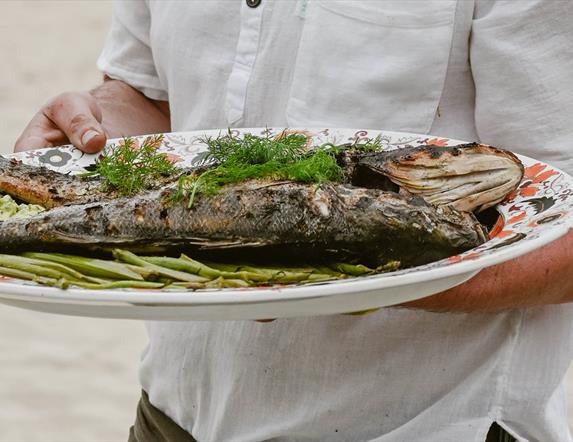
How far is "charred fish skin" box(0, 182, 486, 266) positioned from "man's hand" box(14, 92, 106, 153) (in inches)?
19.8

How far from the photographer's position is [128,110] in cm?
267

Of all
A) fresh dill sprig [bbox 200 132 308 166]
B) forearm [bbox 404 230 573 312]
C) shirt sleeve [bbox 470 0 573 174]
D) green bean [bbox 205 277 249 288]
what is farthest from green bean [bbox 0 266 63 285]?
shirt sleeve [bbox 470 0 573 174]

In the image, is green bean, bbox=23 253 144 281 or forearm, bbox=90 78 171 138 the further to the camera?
forearm, bbox=90 78 171 138

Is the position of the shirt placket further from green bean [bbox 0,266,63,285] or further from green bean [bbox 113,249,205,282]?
green bean [bbox 0,266,63,285]

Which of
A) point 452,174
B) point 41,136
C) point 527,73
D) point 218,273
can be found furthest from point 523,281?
point 41,136

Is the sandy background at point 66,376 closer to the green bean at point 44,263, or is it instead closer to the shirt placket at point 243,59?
the shirt placket at point 243,59

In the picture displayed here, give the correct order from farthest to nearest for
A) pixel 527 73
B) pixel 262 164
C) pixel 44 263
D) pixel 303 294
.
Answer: pixel 527 73
pixel 262 164
pixel 44 263
pixel 303 294

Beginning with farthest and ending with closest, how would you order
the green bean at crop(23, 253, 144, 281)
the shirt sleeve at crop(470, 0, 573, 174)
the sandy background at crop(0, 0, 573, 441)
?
1. the sandy background at crop(0, 0, 573, 441)
2. the shirt sleeve at crop(470, 0, 573, 174)
3. the green bean at crop(23, 253, 144, 281)

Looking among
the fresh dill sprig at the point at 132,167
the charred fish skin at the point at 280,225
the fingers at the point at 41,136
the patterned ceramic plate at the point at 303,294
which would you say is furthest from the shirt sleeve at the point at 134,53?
the patterned ceramic plate at the point at 303,294

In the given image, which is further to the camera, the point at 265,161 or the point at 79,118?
the point at 79,118

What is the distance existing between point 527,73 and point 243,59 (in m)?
0.65

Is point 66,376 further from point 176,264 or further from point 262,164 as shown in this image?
→ point 176,264

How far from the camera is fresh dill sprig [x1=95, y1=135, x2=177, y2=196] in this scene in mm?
1846

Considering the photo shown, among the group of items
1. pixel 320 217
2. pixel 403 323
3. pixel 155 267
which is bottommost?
pixel 403 323
